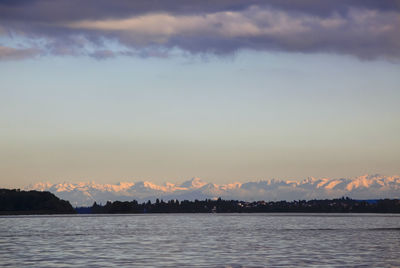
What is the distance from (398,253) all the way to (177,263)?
1112 inches

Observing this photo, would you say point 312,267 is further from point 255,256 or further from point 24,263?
point 24,263

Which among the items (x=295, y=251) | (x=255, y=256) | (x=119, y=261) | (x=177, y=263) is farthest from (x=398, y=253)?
(x=119, y=261)

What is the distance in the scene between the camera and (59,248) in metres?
80.9

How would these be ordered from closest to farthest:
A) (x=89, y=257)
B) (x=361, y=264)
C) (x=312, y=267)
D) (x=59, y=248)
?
(x=312, y=267) → (x=361, y=264) → (x=89, y=257) → (x=59, y=248)

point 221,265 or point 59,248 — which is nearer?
point 221,265

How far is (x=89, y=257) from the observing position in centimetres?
6681

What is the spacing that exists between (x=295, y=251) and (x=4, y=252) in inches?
1356

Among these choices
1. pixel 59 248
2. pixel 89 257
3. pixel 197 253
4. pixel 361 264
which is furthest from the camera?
pixel 59 248

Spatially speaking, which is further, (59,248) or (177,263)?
(59,248)

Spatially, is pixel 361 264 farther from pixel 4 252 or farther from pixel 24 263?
pixel 4 252

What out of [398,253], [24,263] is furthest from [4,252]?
[398,253]

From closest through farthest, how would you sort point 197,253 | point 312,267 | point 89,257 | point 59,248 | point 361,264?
1. point 312,267
2. point 361,264
3. point 89,257
4. point 197,253
5. point 59,248

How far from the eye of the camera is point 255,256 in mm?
67750

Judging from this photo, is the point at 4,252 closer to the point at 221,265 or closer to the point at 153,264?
the point at 153,264
